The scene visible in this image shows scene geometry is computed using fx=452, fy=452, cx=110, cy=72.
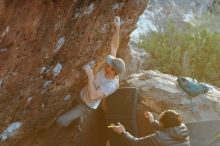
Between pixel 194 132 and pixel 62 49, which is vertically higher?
pixel 62 49

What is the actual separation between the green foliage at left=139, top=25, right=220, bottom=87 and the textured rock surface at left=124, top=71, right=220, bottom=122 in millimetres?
7251

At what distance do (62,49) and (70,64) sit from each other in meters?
0.47

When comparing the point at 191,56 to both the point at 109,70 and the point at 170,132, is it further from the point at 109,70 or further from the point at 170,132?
the point at 170,132

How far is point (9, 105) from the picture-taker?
5633mm

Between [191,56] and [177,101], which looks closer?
[177,101]

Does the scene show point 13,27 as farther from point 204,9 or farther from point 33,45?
point 204,9

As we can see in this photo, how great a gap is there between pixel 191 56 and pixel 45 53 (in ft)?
42.0

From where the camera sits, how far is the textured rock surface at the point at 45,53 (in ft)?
15.6

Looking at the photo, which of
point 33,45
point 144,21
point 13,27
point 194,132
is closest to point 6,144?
point 33,45

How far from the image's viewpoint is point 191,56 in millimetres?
17578

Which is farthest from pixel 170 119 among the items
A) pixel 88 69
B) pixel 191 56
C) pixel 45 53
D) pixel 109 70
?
pixel 191 56

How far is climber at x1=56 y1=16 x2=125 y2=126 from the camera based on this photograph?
585cm

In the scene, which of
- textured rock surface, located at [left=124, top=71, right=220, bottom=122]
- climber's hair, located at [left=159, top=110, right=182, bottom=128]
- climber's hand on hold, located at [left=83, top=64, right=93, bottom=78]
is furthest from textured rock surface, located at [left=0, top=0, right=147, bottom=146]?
textured rock surface, located at [left=124, top=71, right=220, bottom=122]

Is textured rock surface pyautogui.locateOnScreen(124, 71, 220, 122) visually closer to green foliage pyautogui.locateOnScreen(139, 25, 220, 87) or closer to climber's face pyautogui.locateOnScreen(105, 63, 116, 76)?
climber's face pyautogui.locateOnScreen(105, 63, 116, 76)
